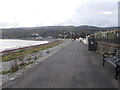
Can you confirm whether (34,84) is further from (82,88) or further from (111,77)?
(111,77)

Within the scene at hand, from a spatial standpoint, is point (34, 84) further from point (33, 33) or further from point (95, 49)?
point (33, 33)

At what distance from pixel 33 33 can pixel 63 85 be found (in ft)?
485

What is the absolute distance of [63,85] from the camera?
4426mm

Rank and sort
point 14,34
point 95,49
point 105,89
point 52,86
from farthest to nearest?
point 14,34 → point 95,49 → point 52,86 → point 105,89

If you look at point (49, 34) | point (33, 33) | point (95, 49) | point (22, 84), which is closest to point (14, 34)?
point (33, 33)

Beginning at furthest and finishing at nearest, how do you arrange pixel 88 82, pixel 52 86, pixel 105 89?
pixel 88 82, pixel 52 86, pixel 105 89

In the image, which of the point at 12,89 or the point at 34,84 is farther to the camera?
the point at 34,84

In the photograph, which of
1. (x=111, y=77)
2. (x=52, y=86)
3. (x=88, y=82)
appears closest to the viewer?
(x=52, y=86)

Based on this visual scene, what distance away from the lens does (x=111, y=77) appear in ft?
17.0

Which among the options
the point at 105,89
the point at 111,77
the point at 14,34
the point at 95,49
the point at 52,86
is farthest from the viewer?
the point at 14,34

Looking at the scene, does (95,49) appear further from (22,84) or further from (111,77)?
(22,84)

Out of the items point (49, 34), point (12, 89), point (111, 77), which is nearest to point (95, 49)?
point (111, 77)

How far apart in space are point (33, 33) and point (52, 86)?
485ft

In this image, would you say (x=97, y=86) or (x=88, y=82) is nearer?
(x=97, y=86)
